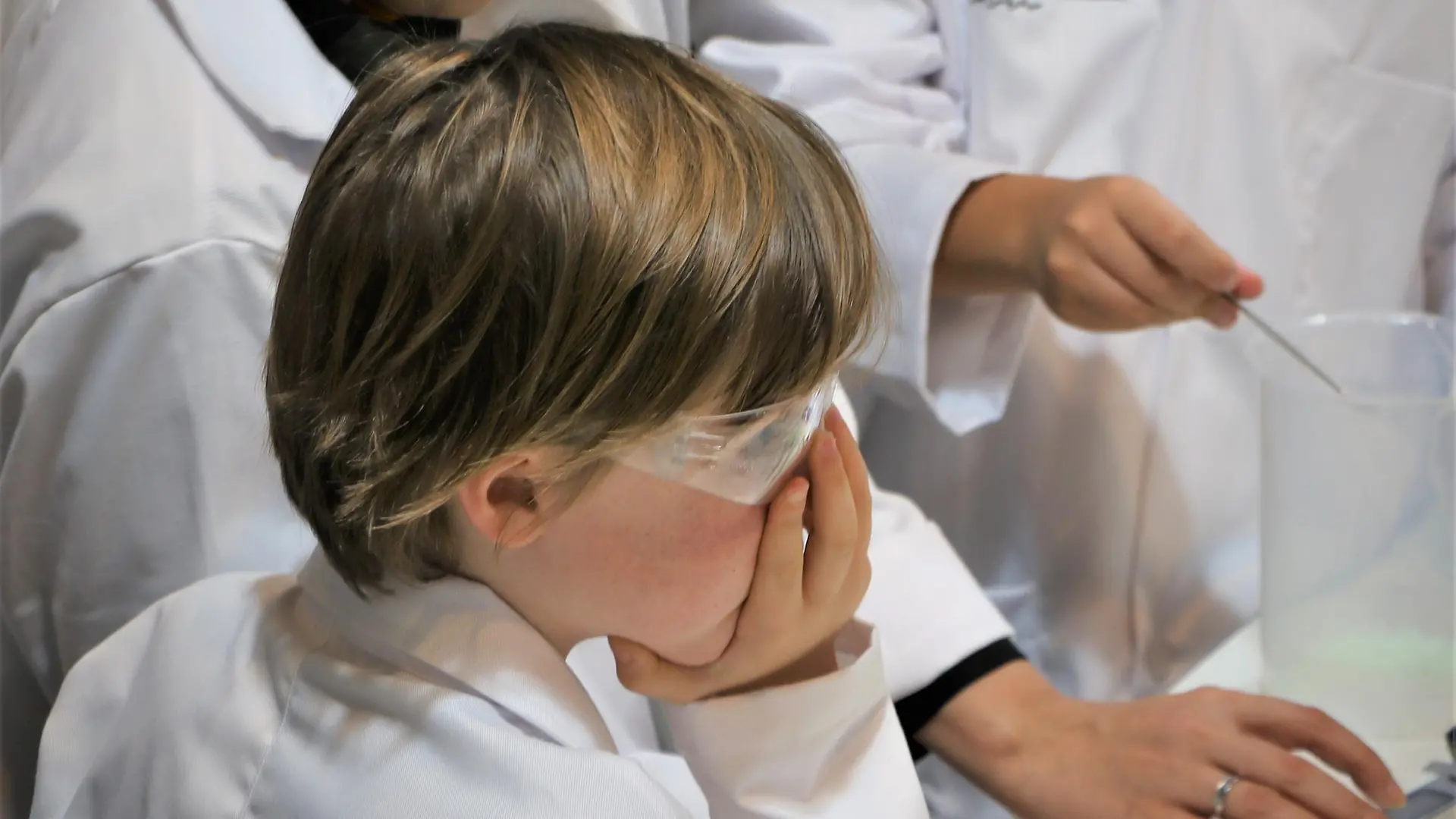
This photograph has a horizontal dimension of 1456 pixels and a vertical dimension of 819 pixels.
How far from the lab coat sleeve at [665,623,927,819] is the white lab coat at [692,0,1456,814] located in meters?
0.32

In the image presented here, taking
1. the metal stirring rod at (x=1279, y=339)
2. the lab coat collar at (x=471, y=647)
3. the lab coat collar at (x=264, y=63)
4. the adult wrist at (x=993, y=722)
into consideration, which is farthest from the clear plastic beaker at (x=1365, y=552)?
the lab coat collar at (x=264, y=63)

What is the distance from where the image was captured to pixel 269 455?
58cm

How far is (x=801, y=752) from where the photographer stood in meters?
0.55

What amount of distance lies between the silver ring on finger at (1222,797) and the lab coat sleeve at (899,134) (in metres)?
0.29

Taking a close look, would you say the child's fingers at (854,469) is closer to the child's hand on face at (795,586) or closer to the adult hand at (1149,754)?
the child's hand on face at (795,586)

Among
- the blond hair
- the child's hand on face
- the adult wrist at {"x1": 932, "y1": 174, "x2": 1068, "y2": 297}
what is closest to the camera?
the blond hair

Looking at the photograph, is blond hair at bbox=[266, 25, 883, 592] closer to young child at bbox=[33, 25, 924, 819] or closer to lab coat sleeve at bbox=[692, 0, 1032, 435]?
young child at bbox=[33, 25, 924, 819]

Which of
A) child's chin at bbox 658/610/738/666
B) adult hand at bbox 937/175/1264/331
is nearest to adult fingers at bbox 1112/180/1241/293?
adult hand at bbox 937/175/1264/331

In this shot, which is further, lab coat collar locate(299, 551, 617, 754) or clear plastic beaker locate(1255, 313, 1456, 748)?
clear plastic beaker locate(1255, 313, 1456, 748)

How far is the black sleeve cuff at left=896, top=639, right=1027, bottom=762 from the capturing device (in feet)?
2.35

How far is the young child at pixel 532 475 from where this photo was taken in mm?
429

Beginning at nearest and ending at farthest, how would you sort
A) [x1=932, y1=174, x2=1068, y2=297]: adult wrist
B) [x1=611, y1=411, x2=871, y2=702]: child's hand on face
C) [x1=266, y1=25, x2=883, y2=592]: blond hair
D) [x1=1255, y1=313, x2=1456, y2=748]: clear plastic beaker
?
[x1=266, y1=25, x2=883, y2=592]: blond hair < [x1=611, y1=411, x2=871, y2=702]: child's hand on face < [x1=1255, y1=313, x2=1456, y2=748]: clear plastic beaker < [x1=932, y1=174, x2=1068, y2=297]: adult wrist

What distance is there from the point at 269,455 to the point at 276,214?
12 cm

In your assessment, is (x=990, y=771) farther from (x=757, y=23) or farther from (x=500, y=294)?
(x=757, y=23)
